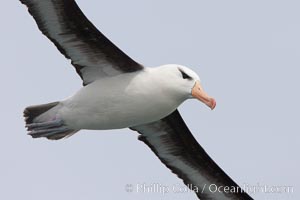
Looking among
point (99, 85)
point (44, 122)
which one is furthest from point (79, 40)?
point (44, 122)

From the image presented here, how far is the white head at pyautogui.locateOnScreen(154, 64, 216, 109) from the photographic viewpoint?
13.5m

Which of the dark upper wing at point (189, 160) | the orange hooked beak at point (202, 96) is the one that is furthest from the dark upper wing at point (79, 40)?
the dark upper wing at point (189, 160)

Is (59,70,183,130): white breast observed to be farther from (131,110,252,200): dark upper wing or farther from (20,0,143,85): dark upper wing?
(131,110,252,200): dark upper wing

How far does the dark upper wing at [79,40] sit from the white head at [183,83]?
1.81 feet

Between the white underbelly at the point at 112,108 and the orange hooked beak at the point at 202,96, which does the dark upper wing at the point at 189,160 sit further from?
the orange hooked beak at the point at 202,96

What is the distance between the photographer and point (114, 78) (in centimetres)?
1420

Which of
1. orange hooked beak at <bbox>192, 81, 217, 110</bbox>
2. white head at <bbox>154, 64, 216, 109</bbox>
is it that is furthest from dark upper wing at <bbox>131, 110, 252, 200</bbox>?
orange hooked beak at <bbox>192, 81, 217, 110</bbox>

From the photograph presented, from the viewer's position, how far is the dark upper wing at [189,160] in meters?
16.1

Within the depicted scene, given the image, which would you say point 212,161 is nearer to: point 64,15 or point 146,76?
point 146,76

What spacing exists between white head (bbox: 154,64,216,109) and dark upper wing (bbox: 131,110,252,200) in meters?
2.26

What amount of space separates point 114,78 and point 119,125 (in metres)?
0.78

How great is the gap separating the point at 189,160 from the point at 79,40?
12.0 feet

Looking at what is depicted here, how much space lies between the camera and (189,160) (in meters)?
16.5

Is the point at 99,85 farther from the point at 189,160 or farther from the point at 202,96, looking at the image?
the point at 189,160
